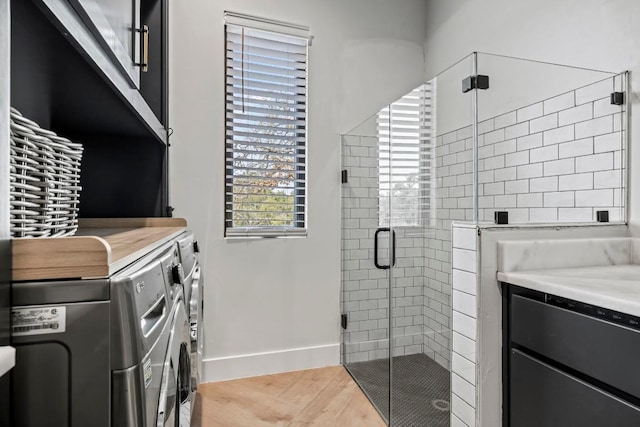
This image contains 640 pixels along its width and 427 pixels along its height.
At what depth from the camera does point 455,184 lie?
5.85 ft

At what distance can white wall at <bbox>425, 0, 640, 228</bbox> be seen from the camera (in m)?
1.51

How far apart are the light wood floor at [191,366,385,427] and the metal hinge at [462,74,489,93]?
5.78 feet

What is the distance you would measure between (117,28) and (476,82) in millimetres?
1400

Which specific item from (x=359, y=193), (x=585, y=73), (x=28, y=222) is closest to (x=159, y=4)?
(x=359, y=193)

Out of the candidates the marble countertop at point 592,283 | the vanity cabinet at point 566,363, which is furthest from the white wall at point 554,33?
the vanity cabinet at point 566,363

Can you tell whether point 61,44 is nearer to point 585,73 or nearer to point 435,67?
point 585,73

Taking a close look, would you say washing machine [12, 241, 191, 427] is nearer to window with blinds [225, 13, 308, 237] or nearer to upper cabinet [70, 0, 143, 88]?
upper cabinet [70, 0, 143, 88]

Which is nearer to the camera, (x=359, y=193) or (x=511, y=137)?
(x=511, y=137)

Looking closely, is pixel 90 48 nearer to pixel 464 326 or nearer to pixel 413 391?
pixel 464 326

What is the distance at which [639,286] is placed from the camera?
1.08m

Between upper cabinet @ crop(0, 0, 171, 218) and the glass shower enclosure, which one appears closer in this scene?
upper cabinet @ crop(0, 0, 171, 218)

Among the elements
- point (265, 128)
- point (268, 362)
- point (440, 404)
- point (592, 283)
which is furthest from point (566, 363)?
point (265, 128)

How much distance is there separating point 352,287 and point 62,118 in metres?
1.93

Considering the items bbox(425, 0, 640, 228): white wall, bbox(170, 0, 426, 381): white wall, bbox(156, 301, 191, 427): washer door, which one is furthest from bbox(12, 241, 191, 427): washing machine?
bbox(425, 0, 640, 228): white wall
